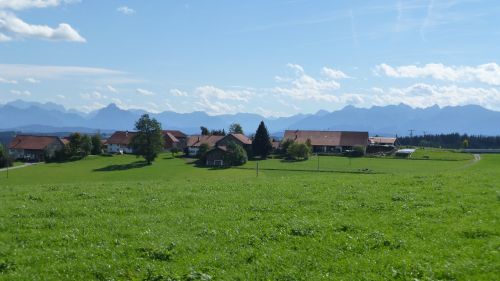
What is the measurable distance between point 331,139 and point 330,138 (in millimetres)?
584

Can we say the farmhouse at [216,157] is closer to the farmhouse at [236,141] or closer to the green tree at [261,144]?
the green tree at [261,144]

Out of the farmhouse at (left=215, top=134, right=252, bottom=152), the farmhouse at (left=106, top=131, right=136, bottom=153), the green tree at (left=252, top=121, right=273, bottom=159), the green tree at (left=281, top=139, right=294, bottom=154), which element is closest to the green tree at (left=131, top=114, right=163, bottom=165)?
the farmhouse at (left=215, top=134, right=252, bottom=152)

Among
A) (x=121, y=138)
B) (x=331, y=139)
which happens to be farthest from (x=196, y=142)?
(x=331, y=139)

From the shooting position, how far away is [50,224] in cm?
1588

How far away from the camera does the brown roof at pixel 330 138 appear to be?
164 metres

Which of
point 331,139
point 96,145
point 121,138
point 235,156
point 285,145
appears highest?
point 331,139

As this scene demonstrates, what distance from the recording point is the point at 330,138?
167 metres

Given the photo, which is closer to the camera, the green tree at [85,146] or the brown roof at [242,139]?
the green tree at [85,146]

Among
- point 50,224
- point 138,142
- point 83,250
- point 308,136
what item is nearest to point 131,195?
point 50,224

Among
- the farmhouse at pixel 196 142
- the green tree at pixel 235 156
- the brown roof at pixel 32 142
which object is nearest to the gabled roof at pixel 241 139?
the farmhouse at pixel 196 142

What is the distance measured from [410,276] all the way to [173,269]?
5.66m

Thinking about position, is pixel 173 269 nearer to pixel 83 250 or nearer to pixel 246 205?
pixel 83 250

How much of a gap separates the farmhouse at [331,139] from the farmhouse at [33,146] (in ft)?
241

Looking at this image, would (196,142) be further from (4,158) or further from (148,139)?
(4,158)
